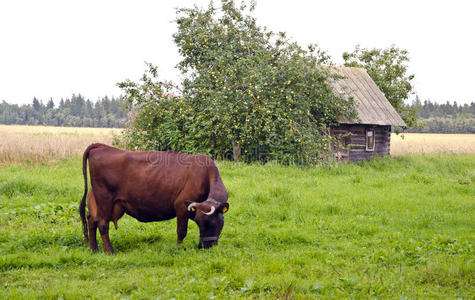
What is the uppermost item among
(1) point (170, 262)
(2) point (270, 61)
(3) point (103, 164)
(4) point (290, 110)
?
(2) point (270, 61)

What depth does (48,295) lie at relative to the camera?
4598 millimetres

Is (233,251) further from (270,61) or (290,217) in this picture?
(270,61)

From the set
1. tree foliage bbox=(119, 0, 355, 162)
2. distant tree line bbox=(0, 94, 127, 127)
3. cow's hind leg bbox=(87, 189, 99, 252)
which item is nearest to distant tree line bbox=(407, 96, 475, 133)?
tree foliage bbox=(119, 0, 355, 162)

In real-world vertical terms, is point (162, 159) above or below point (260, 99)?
below

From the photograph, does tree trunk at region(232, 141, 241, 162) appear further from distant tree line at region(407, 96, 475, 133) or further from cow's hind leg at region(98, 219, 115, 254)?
distant tree line at region(407, 96, 475, 133)

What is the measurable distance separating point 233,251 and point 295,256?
3.17ft

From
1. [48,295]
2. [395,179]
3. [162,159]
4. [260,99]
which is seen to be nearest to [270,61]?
[260,99]

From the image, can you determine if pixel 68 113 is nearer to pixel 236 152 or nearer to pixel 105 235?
pixel 236 152

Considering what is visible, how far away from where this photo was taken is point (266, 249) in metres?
6.62

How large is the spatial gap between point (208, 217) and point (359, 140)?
55.8 feet

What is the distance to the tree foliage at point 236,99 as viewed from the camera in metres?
16.2

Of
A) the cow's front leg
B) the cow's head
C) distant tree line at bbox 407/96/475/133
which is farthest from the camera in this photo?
distant tree line at bbox 407/96/475/133

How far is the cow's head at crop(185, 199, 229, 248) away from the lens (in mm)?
6227

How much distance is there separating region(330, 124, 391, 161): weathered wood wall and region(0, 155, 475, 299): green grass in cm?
879
